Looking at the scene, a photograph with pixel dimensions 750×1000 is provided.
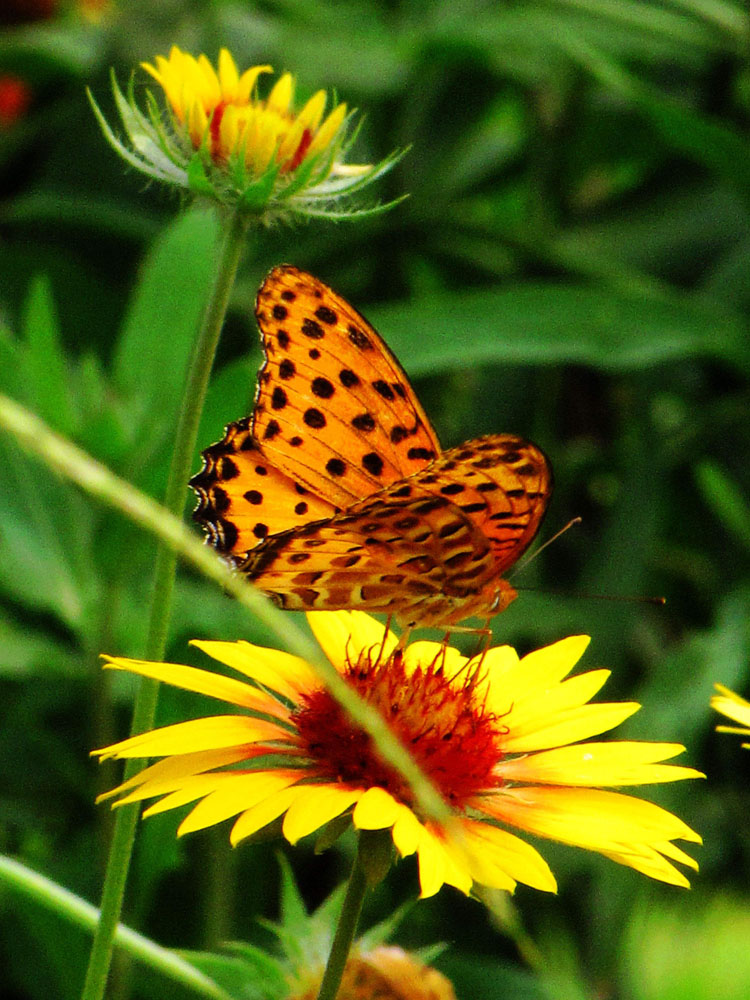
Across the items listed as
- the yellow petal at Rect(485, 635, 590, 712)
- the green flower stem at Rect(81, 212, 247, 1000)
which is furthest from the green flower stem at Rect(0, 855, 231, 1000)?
the yellow petal at Rect(485, 635, 590, 712)

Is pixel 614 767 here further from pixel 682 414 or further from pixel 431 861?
pixel 682 414

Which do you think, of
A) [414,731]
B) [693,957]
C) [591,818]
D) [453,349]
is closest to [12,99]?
[453,349]

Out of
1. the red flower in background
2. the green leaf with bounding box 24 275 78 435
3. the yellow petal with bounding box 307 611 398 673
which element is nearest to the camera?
the yellow petal with bounding box 307 611 398 673

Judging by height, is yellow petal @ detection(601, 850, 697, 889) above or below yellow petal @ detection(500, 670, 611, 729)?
below

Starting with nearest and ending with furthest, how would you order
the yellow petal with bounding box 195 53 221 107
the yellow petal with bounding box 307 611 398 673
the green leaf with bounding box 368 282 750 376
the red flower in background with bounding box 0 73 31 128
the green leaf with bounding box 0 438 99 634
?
the yellow petal with bounding box 195 53 221 107 < the yellow petal with bounding box 307 611 398 673 < the green leaf with bounding box 0 438 99 634 < the green leaf with bounding box 368 282 750 376 < the red flower in background with bounding box 0 73 31 128

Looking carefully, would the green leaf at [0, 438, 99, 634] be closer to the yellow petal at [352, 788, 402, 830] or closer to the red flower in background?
the yellow petal at [352, 788, 402, 830]

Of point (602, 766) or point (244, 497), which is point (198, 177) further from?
point (602, 766)

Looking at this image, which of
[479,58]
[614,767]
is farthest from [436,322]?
[614,767]
